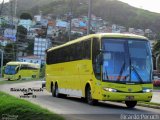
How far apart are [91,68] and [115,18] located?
145 metres

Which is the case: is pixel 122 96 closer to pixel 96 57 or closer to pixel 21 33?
pixel 96 57

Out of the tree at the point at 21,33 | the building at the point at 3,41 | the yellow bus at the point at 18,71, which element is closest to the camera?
the yellow bus at the point at 18,71

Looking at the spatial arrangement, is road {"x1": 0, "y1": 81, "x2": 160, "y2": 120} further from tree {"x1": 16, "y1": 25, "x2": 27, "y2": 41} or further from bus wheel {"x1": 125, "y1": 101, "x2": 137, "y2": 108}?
tree {"x1": 16, "y1": 25, "x2": 27, "y2": 41}

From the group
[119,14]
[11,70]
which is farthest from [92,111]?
[119,14]

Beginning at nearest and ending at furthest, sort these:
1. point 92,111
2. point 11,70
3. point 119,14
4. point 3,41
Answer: point 92,111
point 11,70
point 3,41
point 119,14

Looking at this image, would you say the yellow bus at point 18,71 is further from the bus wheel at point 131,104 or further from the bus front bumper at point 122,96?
the bus front bumper at point 122,96

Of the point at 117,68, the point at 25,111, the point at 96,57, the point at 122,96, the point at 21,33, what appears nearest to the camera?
the point at 25,111

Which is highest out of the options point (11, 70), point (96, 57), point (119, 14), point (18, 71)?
point (119, 14)

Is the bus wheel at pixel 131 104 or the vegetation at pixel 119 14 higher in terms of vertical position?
the vegetation at pixel 119 14

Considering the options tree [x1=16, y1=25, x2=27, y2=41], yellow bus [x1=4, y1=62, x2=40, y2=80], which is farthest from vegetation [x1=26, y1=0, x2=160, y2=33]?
yellow bus [x1=4, y1=62, x2=40, y2=80]

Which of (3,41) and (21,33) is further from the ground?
(21,33)

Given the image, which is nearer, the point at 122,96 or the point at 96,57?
the point at 122,96

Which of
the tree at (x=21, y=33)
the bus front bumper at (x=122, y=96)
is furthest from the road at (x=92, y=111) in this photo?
the tree at (x=21, y=33)

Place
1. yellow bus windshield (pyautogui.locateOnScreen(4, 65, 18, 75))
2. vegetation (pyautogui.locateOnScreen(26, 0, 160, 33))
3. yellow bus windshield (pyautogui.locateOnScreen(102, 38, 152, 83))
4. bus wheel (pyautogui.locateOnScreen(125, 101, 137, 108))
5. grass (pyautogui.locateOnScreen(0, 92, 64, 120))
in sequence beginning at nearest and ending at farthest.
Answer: grass (pyautogui.locateOnScreen(0, 92, 64, 120))
yellow bus windshield (pyautogui.locateOnScreen(102, 38, 152, 83))
bus wheel (pyautogui.locateOnScreen(125, 101, 137, 108))
yellow bus windshield (pyautogui.locateOnScreen(4, 65, 18, 75))
vegetation (pyautogui.locateOnScreen(26, 0, 160, 33))
